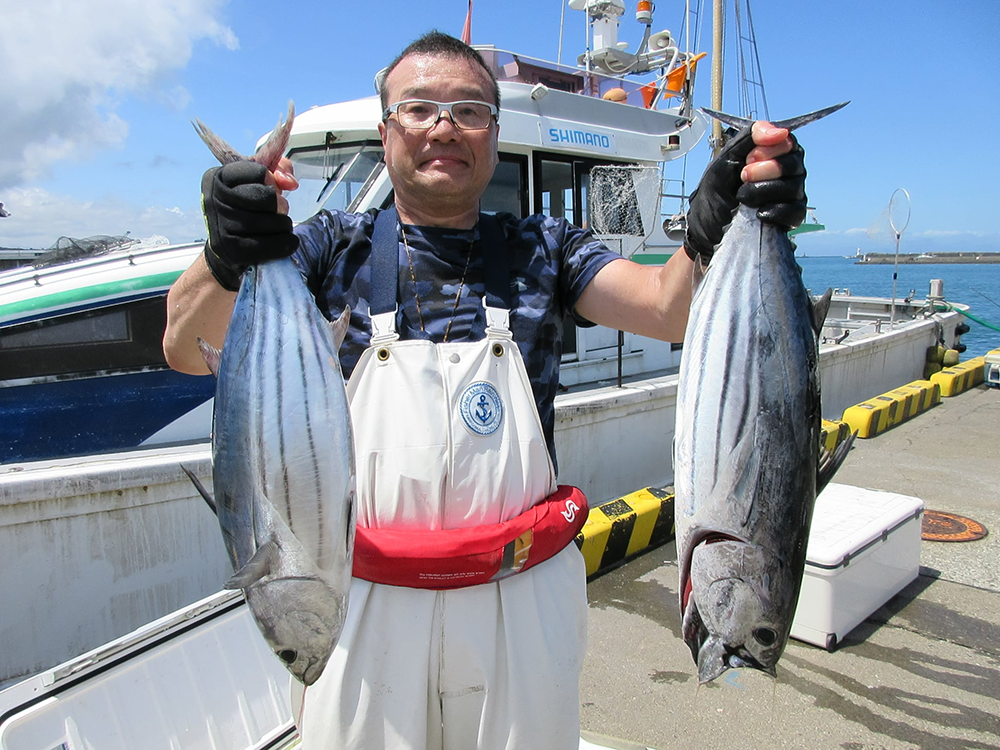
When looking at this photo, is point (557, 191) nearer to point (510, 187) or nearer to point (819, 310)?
point (510, 187)

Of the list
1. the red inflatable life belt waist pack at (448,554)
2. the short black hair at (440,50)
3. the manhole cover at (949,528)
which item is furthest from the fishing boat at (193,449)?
the manhole cover at (949,528)

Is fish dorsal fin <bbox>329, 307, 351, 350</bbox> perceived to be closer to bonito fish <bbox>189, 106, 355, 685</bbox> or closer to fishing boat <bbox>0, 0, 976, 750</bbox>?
bonito fish <bbox>189, 106, 355, 685</bbox>

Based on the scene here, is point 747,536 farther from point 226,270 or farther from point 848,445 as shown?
point 226,270

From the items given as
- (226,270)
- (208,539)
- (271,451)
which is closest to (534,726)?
(271,451)

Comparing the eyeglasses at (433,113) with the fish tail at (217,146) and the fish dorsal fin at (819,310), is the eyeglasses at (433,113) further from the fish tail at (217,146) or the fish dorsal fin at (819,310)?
the fish dorsal fin at (819,310)

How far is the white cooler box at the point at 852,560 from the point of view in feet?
11.2

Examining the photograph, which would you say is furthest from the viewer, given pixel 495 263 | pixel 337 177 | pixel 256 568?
pixel 337 177

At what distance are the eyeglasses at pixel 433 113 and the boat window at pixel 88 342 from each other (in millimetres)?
3115

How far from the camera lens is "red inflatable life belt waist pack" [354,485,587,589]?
1599 millimetres

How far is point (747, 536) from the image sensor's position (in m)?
1.35

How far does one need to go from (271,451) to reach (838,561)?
3066 mm

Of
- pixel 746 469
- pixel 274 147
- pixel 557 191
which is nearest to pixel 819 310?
pixel 746 469

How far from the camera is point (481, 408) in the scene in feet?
5.47

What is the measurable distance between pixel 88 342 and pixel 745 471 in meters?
4.08
